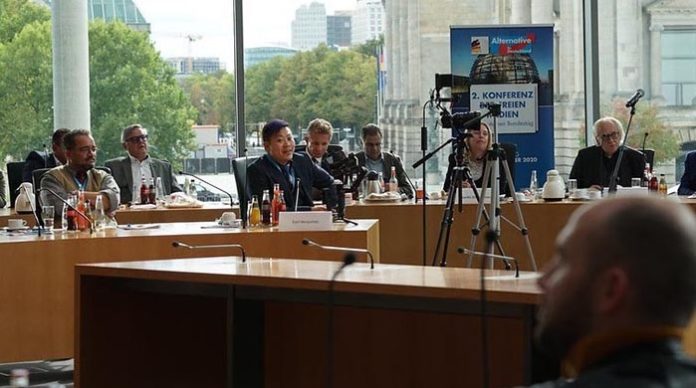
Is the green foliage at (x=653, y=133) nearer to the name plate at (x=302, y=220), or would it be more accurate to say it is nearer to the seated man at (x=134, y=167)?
the seated man at (x=134, y=167)

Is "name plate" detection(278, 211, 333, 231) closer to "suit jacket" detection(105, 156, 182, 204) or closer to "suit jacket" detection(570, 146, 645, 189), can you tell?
"suit jacket" detection(105, 156, 182, 204)

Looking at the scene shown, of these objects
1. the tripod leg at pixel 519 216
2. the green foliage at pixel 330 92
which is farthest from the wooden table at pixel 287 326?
the green foliage at pixel 330 92

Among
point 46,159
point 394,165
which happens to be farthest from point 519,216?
point 46,159

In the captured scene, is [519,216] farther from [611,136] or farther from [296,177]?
[611,136]

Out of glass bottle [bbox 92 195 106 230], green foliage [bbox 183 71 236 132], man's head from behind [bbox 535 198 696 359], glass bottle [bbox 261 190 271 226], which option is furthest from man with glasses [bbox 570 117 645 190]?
man's head from behind [bbox 535 198 696 359]

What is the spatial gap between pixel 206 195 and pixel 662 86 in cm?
386

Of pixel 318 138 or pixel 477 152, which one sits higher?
pixel 318 138

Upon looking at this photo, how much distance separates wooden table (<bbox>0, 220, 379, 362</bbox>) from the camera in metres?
5.54

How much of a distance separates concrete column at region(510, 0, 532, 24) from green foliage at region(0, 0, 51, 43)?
148 inches

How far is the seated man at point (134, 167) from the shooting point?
8281mm

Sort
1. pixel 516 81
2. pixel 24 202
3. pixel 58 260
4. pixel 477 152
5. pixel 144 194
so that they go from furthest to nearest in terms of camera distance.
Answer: pixel 516 81
pixel 144 194
pixel 477 152
pixel 24 202
pixel 58 260

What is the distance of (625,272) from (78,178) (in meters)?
5.54

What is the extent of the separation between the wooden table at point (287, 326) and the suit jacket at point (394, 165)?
4003mm

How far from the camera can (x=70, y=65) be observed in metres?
9.79
